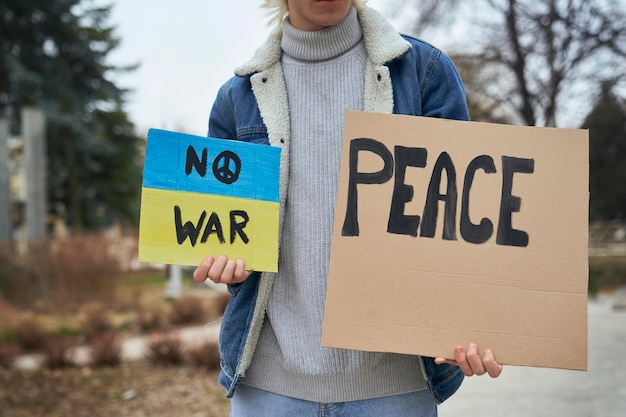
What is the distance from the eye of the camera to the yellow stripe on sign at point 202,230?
1.43 m

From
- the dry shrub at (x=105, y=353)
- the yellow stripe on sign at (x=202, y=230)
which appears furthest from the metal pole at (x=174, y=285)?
the yellow stripe on sign at (x=202, y=230)

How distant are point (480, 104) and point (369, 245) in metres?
10.1

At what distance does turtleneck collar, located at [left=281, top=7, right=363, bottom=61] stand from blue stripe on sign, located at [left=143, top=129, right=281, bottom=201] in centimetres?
27

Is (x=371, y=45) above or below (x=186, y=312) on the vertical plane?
above

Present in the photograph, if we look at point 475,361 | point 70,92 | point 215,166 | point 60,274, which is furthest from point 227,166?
point 70,92

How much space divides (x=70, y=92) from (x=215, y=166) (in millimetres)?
17218

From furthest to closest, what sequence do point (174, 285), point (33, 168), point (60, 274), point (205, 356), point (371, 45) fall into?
point (174, 285), point (33, 168), point (60, 274), point (205, 356), point (371, 45)

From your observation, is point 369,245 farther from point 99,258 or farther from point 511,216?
point 99,258

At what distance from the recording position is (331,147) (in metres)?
1.50

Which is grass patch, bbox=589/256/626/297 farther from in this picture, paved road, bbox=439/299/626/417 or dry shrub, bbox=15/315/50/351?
dry shrub, bbox=15/315/50/351

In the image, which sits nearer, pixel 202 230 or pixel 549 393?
pixel 202 230

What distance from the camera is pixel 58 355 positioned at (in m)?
5.91

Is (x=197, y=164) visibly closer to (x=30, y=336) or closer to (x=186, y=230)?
(x=186, y=230)

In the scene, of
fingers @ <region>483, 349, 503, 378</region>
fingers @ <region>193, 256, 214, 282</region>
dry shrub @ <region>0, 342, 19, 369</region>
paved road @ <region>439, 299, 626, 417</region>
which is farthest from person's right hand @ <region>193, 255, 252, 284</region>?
dry shrub @ <region>0, 342, 19, 369</region>
